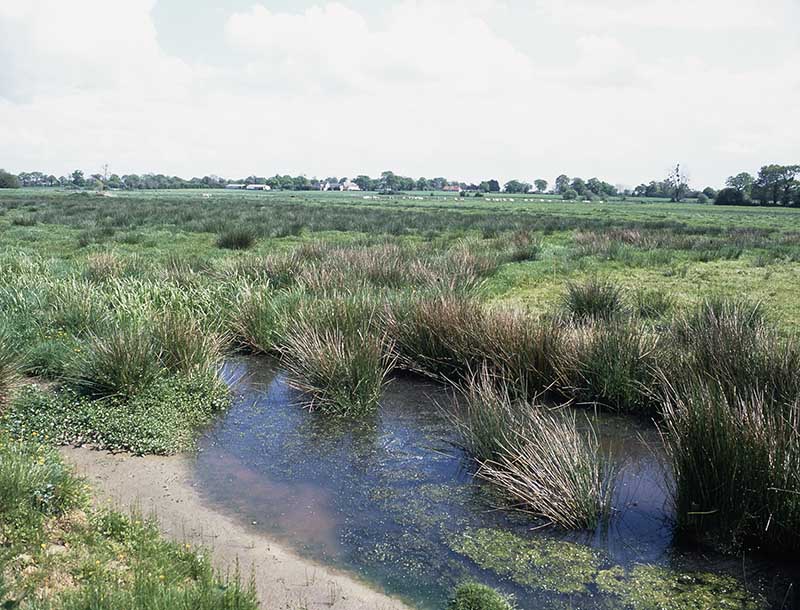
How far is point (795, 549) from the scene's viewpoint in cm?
518

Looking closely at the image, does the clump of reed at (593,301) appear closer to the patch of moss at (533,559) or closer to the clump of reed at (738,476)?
the clump of reed at (738,476)

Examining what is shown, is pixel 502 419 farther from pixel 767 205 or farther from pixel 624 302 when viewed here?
pixel 767 205

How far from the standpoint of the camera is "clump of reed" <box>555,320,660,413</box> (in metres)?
8.32

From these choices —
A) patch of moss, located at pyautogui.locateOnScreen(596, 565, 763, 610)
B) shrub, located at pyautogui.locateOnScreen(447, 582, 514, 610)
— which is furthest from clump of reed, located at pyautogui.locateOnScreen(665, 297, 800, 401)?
shrub, located at pyautogui.locateOnScreen(447, 582, 514, 610)

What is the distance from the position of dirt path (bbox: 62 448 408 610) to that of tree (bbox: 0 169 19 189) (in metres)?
132

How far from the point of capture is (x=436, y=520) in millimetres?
5832

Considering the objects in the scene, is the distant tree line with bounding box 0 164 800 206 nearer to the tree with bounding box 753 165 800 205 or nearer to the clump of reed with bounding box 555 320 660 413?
the tree with bounding box 753 165 800 205

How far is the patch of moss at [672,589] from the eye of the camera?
468 centimetres

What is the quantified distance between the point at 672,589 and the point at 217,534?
3.48 metres

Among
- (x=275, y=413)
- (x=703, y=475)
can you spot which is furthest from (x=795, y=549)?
(x=275, y=413)


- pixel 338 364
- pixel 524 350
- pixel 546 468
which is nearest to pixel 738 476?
pixel 546 468

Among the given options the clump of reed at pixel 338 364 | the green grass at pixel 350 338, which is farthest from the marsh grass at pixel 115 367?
the clump of reed at pixel 338 364

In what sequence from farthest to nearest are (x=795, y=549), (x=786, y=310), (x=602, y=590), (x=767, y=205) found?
1. (x=767, y=205)
2. (x=786, y=310)
3. (x=795, y=549)
4. (x=602, y=590)

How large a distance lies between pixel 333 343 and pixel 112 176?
179535 millimetres
